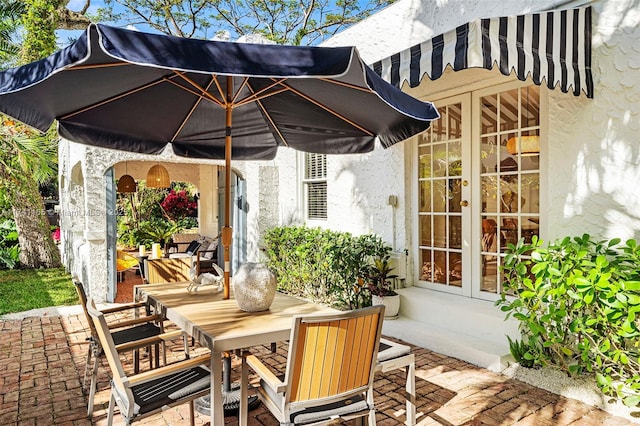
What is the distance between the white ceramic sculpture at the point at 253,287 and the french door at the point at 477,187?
8.92 feet

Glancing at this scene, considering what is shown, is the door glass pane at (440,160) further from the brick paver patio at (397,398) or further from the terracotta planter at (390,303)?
the brick paver patio at (397,398)

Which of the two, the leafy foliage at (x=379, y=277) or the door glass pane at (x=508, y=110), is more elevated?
the door glass pane at (x=508, y=110)

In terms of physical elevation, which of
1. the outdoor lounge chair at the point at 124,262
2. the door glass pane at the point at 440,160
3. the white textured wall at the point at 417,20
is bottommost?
the outdoor lounge chair at the point at 124,262

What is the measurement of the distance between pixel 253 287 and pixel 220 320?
343 millimetres

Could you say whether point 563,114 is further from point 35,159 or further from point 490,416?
point 35,159

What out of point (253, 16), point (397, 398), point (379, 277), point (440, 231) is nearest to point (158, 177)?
point (379, 277)

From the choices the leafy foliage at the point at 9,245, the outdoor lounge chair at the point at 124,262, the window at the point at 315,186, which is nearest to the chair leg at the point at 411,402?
the window at the point at 315,186

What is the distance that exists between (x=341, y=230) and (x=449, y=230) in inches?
87.5

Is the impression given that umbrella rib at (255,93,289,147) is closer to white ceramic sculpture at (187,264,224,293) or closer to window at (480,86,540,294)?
white ceramic sculpture at (187,264,224,293)

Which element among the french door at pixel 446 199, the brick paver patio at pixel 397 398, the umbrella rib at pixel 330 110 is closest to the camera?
the brick paver patio at pixel 397 398

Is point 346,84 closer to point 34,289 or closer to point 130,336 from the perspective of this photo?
point 130,336

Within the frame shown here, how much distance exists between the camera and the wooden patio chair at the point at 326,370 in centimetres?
241

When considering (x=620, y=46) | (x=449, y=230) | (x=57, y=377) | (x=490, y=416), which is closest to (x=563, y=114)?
(x=620, y=46)

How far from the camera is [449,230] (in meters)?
5.96
